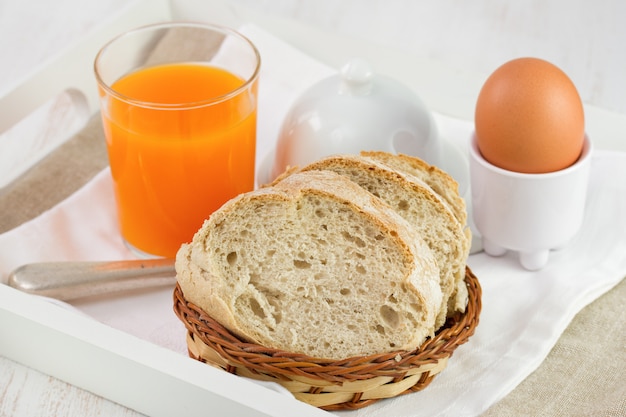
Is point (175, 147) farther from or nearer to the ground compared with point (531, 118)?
nearer to the ground

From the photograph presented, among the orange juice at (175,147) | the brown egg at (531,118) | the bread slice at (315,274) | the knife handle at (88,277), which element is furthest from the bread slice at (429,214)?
the knife handle at (88,277)

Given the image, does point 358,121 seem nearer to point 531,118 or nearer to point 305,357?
point 531,118

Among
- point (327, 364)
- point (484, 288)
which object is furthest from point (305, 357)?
point (484, 288)

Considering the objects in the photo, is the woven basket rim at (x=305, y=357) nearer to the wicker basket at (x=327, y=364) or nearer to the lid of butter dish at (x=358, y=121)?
the wicker basket at (x=327, y=364)

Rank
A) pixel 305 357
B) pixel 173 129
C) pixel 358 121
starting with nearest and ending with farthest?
pixel 305 357
pixel 173 129
pixel 358 121

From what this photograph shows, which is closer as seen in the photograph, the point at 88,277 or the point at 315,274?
the point at 315,274

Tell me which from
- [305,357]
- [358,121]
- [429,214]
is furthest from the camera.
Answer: [358,121]

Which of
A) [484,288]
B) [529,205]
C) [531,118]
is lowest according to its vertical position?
[484,288]
